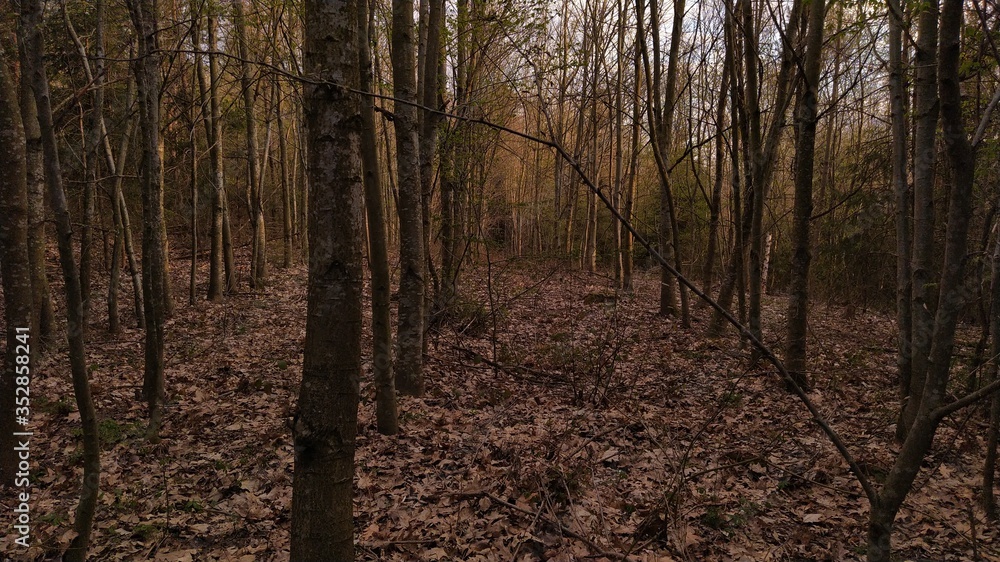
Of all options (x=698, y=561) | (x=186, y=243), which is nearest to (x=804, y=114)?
(x=698, y=561)

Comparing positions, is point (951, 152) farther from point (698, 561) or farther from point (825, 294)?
point (825, 294)

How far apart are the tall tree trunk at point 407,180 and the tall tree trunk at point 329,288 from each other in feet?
10.1

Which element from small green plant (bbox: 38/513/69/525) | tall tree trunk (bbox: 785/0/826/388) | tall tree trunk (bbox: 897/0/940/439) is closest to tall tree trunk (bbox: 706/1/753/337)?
tall tree trunk (bbox: 785/0/826/388)

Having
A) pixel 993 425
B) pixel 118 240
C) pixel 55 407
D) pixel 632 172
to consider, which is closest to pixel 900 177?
pixel 993 425

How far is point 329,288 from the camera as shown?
2.17m

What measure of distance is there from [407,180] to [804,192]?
4.82 metres

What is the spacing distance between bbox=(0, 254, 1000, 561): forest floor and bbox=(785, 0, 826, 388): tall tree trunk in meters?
0.79

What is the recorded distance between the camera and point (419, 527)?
146 inches

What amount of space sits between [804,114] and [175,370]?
908 cm

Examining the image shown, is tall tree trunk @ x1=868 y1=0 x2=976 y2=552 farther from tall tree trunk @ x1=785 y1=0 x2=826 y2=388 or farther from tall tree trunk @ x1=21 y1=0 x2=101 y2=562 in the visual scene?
tall tree trunk @ x1=785 y1=0 x2=826 y2=388

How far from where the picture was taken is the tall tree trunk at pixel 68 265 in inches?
111

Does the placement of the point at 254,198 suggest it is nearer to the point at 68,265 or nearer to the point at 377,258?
the point at 377,258

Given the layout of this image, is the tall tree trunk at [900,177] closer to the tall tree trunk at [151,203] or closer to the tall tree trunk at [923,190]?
the tall tree trunk at [923,190]

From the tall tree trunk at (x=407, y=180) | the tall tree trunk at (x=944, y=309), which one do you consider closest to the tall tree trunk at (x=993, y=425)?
the tall tree trunk at (x=944, y=309)
